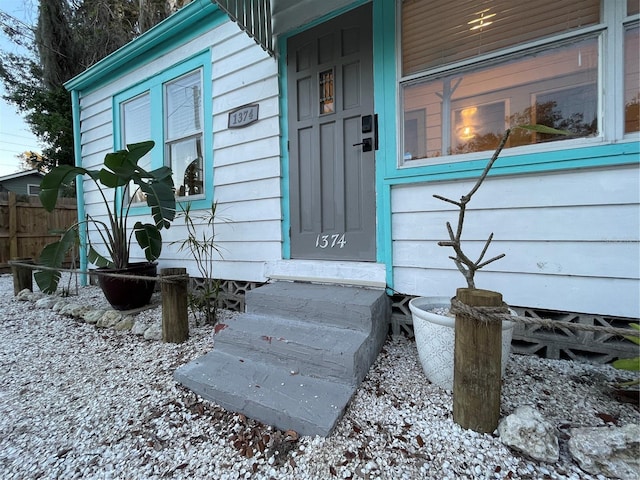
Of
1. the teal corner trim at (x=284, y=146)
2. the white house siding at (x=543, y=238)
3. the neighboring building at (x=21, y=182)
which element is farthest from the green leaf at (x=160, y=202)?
the neighboring building at (x=21, y=182)

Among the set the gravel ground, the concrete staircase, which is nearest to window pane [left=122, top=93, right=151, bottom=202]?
the gravel ground

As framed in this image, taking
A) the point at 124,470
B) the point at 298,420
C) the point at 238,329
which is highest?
the point at 238,329

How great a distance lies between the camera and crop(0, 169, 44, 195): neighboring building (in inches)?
456

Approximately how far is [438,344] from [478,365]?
32cm

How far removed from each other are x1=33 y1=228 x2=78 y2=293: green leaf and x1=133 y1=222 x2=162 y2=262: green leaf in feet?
2.21

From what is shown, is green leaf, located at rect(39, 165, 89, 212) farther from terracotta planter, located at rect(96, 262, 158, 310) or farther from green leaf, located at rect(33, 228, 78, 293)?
terracotta planter, located at rect(96, 262, 158, 310)

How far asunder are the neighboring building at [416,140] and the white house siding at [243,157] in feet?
A: 0.06

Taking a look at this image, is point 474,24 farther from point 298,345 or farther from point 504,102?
point 298,345

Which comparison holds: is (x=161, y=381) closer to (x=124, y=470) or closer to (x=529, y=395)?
(x=124, y=470)

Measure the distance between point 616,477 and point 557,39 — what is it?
2.23m

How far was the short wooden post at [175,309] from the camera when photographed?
7.41 ft

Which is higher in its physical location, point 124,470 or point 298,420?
point 298,420

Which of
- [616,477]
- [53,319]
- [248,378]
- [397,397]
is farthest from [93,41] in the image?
[616,477]

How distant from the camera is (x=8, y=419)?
1535 millimetres
